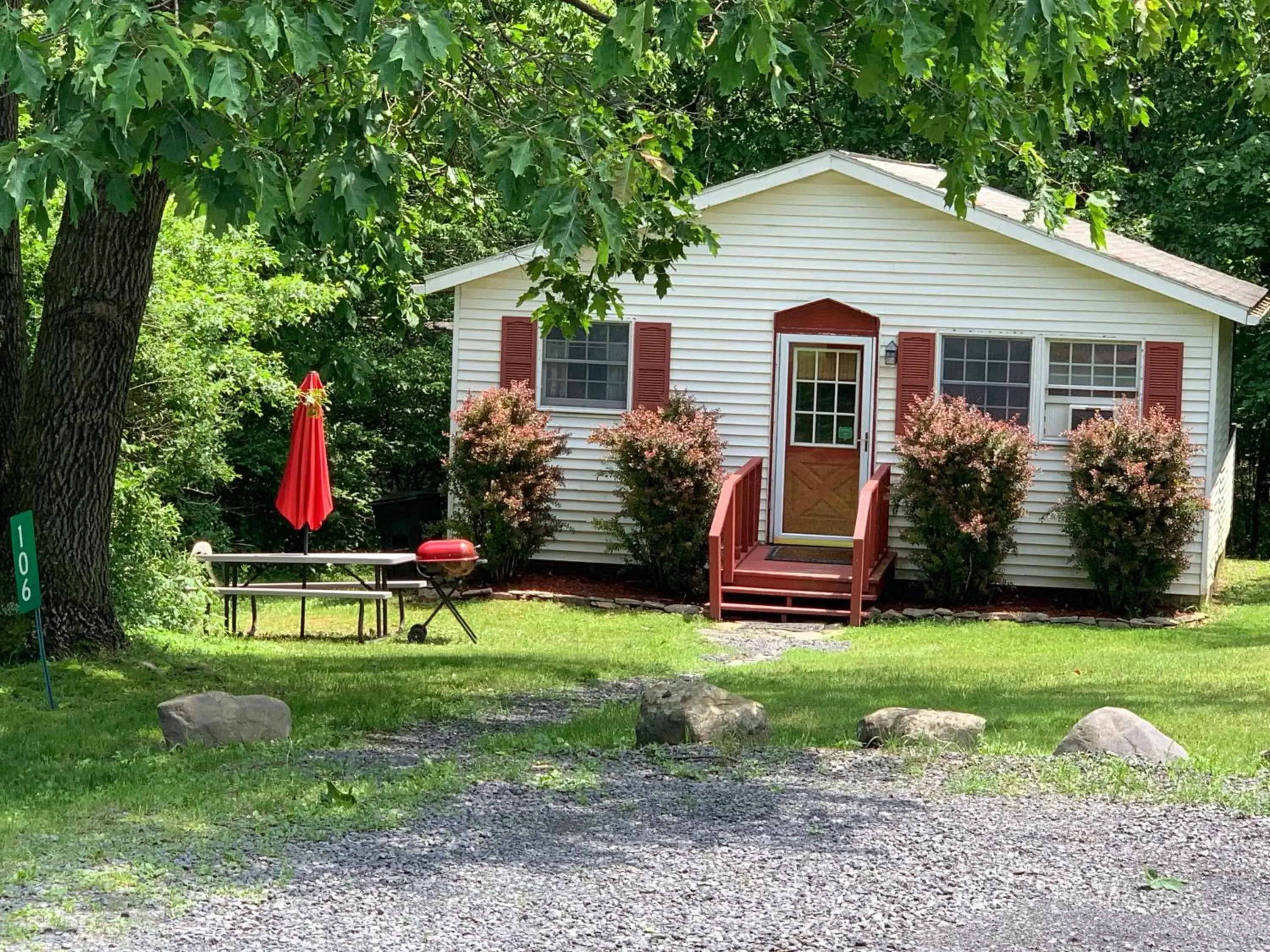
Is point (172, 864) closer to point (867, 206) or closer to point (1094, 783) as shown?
point (1094, 783)

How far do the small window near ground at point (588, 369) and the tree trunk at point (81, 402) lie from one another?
716 centimetres

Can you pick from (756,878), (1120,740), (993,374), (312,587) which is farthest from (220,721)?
(993,374)

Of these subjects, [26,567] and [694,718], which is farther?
[26,567]

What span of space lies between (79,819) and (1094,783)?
13.6 ft

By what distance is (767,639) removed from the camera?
47.4ft

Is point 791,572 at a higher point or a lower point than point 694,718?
higher

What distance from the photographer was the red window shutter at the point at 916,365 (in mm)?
16391

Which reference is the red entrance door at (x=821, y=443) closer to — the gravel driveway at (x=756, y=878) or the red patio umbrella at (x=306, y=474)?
the red patio umbrella at (x=306, y=474)

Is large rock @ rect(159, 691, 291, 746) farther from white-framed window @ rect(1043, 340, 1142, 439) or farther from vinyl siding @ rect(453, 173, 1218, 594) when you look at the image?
white-framed window @ rect(1043, 340, 1142, 439)

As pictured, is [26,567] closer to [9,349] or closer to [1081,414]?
[9,349]

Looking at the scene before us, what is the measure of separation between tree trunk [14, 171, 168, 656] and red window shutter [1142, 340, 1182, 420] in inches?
389

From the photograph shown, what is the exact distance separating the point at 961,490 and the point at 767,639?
2578mm

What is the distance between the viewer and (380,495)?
68.4ft

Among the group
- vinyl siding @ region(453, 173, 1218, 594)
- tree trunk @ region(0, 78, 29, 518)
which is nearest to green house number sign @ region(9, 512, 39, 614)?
tree trunk @ region(0, 78, 29, 518)
